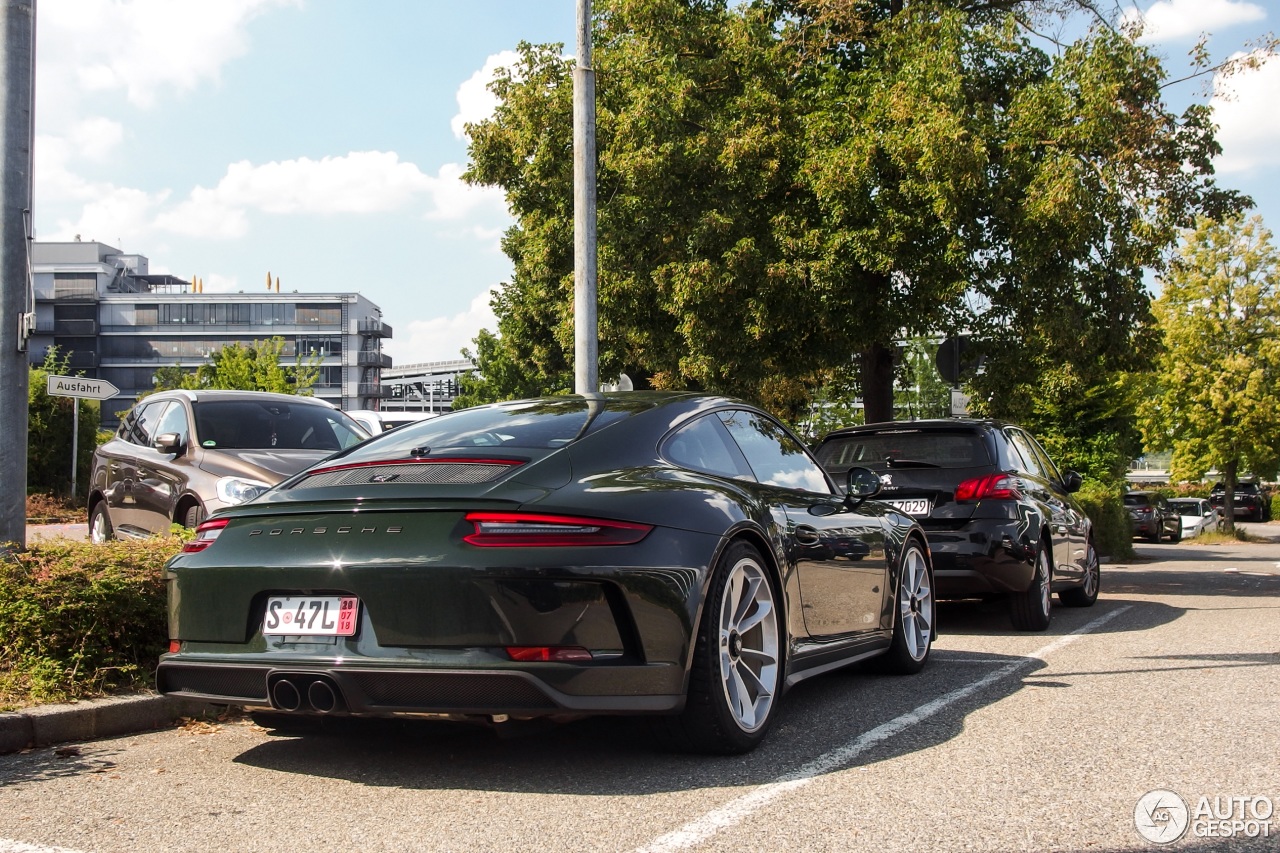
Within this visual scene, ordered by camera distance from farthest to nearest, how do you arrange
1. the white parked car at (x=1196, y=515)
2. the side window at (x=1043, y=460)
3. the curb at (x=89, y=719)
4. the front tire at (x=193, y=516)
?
the white parked car at (x=1196, y=515) < the side window at (x=1043, y=460) < the front tire at (x=193, y=516) < the curb at (x=89, y=719)

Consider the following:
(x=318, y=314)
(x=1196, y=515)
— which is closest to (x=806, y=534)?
(x=1196, y=515)

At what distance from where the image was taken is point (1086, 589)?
11.5 metres

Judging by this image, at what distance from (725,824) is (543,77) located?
15.4 metres

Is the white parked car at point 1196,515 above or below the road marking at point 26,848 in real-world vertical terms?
below

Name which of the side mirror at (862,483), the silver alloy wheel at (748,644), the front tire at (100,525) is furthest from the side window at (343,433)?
the silver alloy wheel at (748,644)

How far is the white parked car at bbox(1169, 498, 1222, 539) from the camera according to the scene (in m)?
44.3

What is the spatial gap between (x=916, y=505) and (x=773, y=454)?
3602 millimetres

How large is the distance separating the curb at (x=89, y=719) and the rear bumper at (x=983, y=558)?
5366 millimetres

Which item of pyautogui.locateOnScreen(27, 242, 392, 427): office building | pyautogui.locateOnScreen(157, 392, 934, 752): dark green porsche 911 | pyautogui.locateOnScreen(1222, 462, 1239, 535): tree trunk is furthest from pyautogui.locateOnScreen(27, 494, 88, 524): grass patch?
pyautogui.locateOnScreen(27, 242, 392, 427): office building

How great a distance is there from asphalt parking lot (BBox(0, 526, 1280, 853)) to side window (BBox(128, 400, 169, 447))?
210 inches

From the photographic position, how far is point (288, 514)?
459cm

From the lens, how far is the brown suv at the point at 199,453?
30.0 ft

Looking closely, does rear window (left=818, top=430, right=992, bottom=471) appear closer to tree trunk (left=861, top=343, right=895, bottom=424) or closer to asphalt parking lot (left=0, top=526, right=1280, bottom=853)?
asphalt parking lot (left=0, top=526, right=1280, bottom=853)

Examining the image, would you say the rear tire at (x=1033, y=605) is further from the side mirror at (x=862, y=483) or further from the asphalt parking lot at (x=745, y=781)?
the side mirror at (x=862, y=483)
